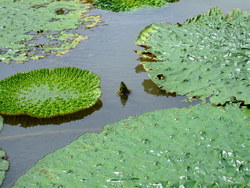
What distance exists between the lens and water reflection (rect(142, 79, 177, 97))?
3502 mm

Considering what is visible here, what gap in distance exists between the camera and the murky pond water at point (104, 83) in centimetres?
295

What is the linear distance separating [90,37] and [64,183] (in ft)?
9.54

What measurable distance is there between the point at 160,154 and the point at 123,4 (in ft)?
12.6

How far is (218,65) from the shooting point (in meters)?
3.53

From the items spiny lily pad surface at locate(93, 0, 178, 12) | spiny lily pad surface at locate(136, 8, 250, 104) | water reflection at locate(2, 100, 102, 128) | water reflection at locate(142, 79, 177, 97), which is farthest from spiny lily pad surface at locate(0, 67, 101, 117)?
spiny lily pad surface at locate(93, 0, 178, 12)

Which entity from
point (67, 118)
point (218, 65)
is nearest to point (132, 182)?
point (67, 118)

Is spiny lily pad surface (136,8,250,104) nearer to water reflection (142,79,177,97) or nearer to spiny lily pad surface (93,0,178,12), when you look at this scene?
water reflection (142,79,177,97)

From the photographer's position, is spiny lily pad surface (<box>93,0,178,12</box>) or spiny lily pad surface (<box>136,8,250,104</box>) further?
spiny lily pad surface (<box>93,0,178,12</box>)

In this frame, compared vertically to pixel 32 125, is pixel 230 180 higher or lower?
higher

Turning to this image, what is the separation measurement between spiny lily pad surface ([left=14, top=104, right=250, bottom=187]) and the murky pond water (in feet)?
0.78

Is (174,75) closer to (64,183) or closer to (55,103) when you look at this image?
(55,103)

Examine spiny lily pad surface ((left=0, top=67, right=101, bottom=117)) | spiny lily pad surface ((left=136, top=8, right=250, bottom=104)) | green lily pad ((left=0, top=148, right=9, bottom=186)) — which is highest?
spiny lily pad surface ((left=136, top=8, right=250, bottom=104))

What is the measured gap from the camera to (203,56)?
12.1 ft

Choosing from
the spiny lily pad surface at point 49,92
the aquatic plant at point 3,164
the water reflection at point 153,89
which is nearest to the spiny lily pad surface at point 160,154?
the aquatic plant at point 3,164
